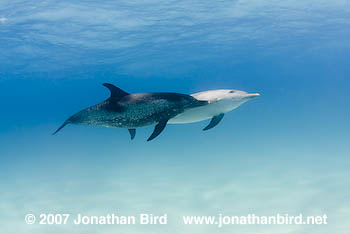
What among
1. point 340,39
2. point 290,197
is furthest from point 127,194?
point 340,39

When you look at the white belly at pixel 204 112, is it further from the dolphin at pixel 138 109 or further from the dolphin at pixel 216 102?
the dolphin at pixel 138 109

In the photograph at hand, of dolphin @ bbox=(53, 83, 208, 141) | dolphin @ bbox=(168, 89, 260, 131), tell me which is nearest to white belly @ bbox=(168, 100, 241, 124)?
dolphin @ bbox=(168, 89, 260, 131)

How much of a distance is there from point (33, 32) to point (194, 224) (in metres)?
19.6

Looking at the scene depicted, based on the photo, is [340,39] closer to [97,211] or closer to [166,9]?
[166,9]

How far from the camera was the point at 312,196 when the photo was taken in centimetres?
1033

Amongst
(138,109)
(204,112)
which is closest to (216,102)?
(204,112)

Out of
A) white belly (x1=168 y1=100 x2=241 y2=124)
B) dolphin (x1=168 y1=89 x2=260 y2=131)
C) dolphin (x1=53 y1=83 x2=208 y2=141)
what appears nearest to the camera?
dolphin (x1=53 y1=83 x2=208 y2=141)

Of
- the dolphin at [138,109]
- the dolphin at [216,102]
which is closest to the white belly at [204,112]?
the dolphin at [216,102]

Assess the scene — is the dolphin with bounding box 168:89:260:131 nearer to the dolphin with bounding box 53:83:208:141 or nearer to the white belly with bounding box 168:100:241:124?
the white belly with bounding box 168:100:241:124

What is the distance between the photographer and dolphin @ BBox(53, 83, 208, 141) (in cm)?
531

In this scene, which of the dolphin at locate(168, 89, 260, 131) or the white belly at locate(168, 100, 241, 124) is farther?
the dolphin at locate(168, 89, 260, 131)

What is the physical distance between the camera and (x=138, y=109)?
530cm

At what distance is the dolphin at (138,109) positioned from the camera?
17.4ft

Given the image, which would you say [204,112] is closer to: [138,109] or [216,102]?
[216,102]
